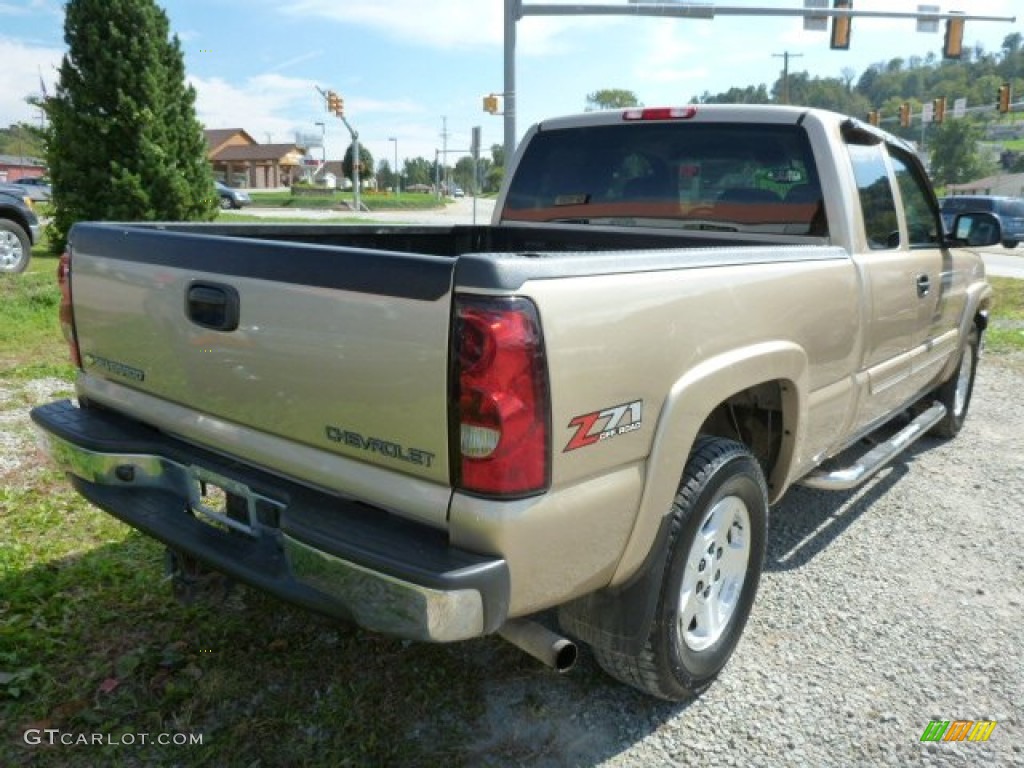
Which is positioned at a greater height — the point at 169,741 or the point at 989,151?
the point at 989,151

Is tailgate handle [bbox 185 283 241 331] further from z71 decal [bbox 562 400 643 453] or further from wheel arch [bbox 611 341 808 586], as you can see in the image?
wheel arch [bbox 611 341 808 586]

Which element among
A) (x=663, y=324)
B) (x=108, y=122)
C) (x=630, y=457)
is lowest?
(x=630, y=457)

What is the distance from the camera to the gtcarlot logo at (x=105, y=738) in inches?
98.2

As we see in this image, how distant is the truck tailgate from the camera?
1.94 meters

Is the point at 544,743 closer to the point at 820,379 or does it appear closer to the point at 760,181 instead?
the point at 820,379

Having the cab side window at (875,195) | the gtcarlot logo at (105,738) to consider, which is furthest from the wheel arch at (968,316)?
the gtcarlot logo at (105,738)

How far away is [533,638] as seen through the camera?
221 centimetres

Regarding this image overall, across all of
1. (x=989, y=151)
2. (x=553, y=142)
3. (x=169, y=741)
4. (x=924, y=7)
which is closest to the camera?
(x=169, y=741)

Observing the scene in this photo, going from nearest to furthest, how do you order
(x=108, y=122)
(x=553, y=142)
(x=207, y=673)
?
(x=207, y=673)
(x=553, y=142)
(x=108, y=122)

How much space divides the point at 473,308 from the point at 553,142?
280 centimetres

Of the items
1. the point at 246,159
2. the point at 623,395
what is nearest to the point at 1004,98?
the point at 623,395

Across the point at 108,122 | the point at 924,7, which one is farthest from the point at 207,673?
the point at 924,7

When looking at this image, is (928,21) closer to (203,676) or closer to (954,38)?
(954,38)

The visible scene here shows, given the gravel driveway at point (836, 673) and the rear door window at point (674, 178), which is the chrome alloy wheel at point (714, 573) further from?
the rear door window at point (674, 178)
